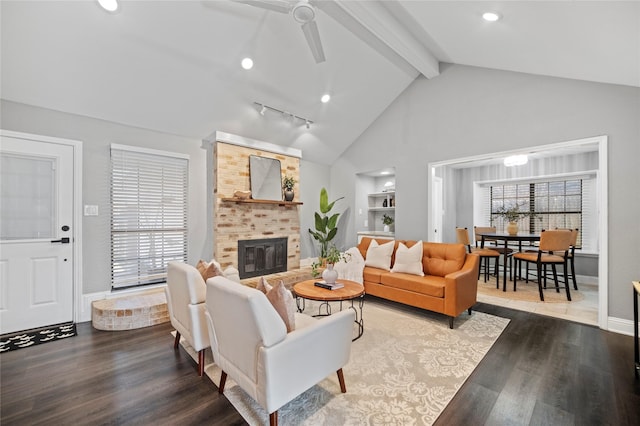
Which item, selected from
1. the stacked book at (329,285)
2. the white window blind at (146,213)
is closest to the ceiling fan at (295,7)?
the stacked book at (329,285)

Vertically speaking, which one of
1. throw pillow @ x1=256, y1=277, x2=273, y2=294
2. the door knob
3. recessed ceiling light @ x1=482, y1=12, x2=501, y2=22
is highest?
recessed ceiling light @ x1=482, y1=12, x2=501, y2=22

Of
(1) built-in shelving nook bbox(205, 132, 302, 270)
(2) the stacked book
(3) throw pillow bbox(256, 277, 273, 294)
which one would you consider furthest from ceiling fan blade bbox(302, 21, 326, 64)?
(2) the stacked book

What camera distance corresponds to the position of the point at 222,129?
174 inches

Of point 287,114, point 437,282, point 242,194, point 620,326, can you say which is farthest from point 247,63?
point 620,326

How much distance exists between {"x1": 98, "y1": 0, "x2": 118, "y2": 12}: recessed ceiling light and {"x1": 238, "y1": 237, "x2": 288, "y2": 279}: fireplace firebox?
3.26 metres

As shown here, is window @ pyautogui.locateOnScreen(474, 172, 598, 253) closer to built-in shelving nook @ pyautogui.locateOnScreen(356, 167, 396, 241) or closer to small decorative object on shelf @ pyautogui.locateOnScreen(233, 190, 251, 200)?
built-in shelving nook @ pyautogui.locateOnScreen(356, 167, 396, 241)

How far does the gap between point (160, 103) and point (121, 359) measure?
309 cm

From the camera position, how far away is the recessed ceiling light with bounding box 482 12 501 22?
262cm

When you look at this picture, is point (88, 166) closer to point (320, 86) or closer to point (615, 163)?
point (320, 86)

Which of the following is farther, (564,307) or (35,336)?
(564,307)

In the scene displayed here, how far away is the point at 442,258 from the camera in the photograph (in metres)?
3.86

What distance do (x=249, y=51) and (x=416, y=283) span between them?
364 centimetres

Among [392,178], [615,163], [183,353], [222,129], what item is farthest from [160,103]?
[615,163]

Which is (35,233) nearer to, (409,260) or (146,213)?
(146,213)
